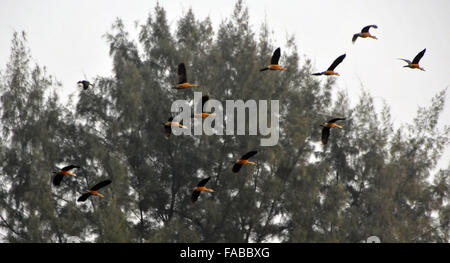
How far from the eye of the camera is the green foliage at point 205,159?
24.1 m

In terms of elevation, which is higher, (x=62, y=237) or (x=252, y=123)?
(x=252, y=123)

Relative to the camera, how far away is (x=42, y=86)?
26.2 meters

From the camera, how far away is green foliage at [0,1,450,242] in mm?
24094

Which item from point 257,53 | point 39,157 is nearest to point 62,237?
point 39,157

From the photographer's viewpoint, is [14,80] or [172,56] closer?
[14,80]

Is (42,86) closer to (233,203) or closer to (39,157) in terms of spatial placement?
(39,157)

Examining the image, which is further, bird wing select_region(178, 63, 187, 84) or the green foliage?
the green foliage

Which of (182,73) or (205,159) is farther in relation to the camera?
(205,159)

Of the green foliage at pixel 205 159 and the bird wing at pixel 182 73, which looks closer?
the bird wing at pixel 182 73

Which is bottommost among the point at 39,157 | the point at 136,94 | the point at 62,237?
the point at 62,237

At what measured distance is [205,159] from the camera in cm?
2558

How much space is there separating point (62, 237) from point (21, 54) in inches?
260
